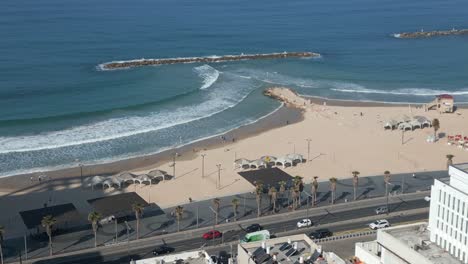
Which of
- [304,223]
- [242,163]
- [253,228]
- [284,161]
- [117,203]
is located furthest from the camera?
[284,161]

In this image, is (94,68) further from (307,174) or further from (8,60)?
(307,174)

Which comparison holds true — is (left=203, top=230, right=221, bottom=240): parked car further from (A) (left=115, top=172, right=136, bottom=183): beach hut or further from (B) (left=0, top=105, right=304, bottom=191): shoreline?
(B) (left=0, top=105, right=304, bottom=191): shoreline

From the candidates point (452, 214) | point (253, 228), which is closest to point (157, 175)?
point (253, 228)

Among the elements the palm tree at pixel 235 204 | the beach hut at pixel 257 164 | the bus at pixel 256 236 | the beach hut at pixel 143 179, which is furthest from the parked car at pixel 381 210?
the beach hut at pixel 143 179

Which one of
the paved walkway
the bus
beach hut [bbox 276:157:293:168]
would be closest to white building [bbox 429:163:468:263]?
the bus

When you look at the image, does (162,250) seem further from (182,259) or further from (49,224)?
A: (182,259)

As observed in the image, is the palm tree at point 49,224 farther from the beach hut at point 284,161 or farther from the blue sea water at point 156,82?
the beach hut at point 284,161
